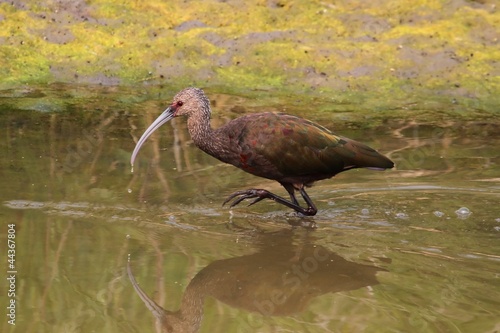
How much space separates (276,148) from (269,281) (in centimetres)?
146

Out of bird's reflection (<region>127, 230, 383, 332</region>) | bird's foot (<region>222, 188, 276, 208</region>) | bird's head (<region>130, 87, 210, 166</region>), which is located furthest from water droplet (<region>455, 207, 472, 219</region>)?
bird's head (<region>130, 87, 210, 166</region>)

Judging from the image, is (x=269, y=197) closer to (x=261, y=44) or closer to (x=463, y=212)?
(x=463, y=212)

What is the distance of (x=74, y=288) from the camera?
629 centimetres

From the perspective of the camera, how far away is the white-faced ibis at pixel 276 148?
780 cm

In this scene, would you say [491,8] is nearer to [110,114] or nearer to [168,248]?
[110,114]

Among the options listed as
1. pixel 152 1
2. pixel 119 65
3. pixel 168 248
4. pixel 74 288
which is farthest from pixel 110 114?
pixel 74 288

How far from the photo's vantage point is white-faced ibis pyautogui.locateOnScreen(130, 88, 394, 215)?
7805 mm

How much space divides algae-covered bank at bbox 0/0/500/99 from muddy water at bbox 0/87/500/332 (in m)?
1.25

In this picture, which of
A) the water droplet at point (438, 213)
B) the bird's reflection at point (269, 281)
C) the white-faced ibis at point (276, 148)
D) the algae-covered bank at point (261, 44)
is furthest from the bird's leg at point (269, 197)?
the algae-covered bank at point (261, 44)

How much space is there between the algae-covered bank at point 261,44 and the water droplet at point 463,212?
11.3 ft

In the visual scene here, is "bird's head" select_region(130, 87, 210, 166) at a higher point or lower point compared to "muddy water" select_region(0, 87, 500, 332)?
higher

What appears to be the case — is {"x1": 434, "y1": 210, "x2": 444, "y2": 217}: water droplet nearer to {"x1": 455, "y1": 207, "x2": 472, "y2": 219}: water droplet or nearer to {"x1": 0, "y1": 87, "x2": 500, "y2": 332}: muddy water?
{"x1": 0, "y1": 87, "x2": 500, "y2": 332}: muddy water

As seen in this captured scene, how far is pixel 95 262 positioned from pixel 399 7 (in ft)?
21.9

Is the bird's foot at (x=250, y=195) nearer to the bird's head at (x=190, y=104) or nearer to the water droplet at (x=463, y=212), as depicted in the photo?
the bird's head at (x=190, y=104)
